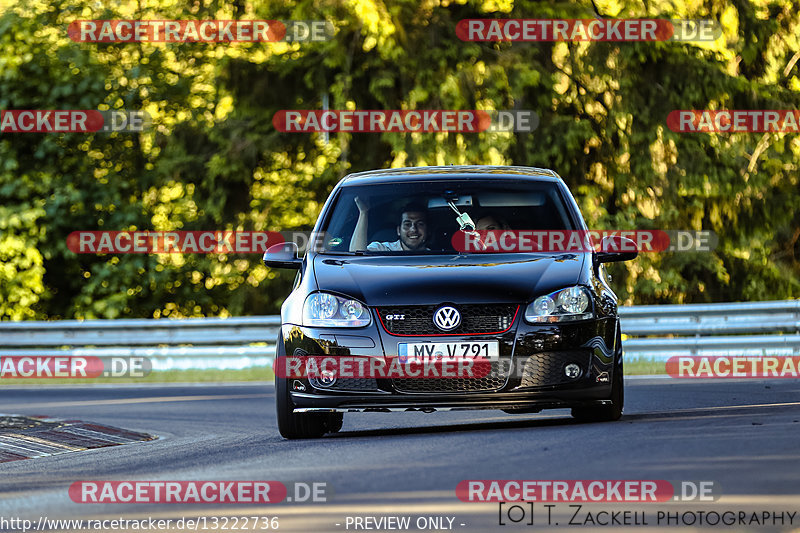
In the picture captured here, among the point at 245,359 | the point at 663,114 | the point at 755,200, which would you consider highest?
the point at 663,114

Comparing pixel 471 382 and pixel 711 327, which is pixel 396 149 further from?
pixel 471 382

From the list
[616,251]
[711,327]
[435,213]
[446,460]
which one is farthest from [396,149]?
[446,460]

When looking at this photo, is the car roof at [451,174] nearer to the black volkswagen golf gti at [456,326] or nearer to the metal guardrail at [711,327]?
the black volkswagen golf gti at [456,326]

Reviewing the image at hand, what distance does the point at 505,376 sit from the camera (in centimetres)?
853

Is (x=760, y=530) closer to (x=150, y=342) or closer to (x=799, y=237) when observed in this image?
(x=150, y=342)

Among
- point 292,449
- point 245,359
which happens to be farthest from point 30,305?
point 292,449

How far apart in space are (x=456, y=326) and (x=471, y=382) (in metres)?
0.34

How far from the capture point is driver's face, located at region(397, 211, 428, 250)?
31.8ft

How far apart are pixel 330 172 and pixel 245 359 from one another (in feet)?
20.4

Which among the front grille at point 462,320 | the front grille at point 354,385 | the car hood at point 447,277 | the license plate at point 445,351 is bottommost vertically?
the front grille at point 354,385

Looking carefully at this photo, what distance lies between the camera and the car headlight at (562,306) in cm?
862

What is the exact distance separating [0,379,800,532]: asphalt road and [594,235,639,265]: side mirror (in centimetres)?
107

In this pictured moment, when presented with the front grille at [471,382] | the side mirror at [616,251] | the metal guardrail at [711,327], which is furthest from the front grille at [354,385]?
the metal guardrail at [711,327]

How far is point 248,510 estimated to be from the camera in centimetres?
649
